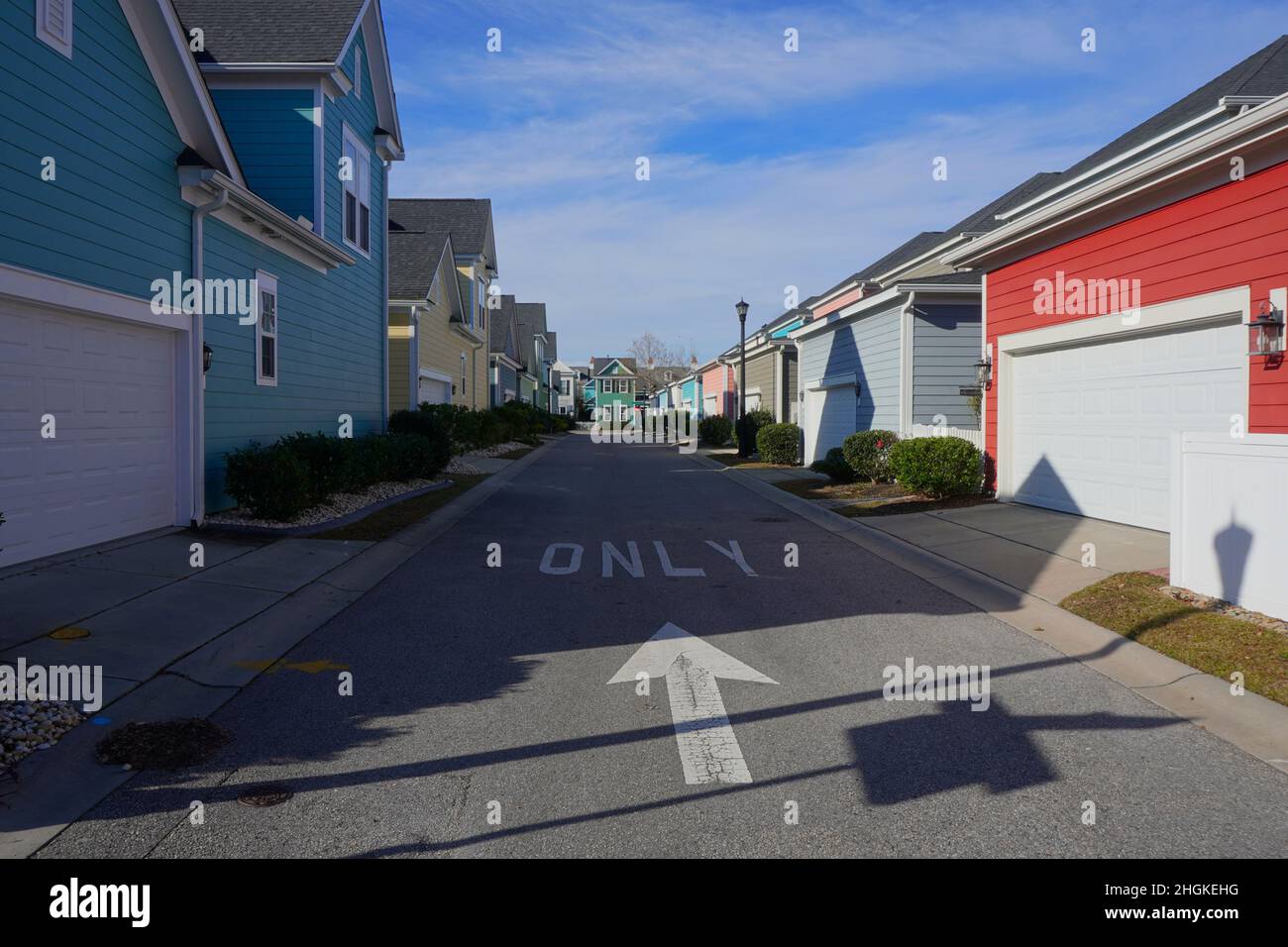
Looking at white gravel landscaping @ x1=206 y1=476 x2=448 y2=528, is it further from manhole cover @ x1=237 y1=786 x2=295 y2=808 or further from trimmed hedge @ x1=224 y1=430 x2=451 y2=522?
manhole cover @ x1=237 y1=786 x2=295 y2=808

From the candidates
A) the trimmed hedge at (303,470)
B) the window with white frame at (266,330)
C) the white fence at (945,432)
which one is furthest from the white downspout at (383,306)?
the white fence at (945,432)

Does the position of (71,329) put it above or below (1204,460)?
above

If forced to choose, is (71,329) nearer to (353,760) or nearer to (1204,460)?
(353,760)

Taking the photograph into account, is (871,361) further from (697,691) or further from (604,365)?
(604,365)

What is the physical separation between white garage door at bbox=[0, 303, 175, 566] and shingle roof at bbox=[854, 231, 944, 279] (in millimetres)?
25268

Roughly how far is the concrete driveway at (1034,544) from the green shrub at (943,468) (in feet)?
3.18

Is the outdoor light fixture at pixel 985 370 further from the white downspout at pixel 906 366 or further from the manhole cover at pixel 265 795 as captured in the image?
the manhole cover at pixel 265 795

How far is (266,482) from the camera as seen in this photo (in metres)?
11.8

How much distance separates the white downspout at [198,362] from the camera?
11305 millimetres

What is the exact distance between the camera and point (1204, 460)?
26.3 feet

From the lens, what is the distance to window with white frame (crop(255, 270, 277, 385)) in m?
13.8

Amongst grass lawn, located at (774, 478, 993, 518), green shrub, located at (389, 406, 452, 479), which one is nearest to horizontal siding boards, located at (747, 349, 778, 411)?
grass lawn, located at (774, 478, 993, 518)

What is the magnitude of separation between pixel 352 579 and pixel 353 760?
16.2ft
